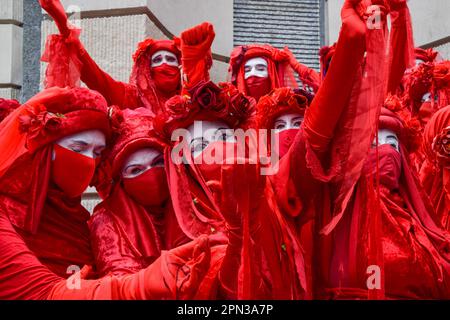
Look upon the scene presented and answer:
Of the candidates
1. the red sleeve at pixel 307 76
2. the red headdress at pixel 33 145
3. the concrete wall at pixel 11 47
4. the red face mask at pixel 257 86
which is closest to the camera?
the red headdress at pixel 33 145

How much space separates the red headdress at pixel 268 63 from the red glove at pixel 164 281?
1591 millimetres

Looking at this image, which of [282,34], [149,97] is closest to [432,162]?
[149,97]

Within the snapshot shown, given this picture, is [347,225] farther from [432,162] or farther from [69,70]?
[69,70]

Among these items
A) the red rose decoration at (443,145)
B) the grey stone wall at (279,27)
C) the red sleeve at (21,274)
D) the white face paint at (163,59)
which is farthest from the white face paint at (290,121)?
the grey stone wall at (279,27)

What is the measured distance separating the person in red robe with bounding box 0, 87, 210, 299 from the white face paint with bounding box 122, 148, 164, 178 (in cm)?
11

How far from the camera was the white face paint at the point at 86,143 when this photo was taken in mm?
3084

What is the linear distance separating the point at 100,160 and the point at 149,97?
919 millimetres

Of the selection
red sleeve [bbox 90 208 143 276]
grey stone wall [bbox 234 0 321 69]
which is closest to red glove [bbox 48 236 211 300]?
red sleeve [bbox 90 208 143 276]

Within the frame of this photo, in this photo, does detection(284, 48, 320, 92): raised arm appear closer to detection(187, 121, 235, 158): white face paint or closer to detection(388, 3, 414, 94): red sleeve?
detection(388, 3, 414, 94): red sleeve

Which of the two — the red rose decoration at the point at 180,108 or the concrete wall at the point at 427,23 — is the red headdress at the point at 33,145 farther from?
the concrete wall at the point at 427,23

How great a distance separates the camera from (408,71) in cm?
421

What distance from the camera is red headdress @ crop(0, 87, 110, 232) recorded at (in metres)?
3.00

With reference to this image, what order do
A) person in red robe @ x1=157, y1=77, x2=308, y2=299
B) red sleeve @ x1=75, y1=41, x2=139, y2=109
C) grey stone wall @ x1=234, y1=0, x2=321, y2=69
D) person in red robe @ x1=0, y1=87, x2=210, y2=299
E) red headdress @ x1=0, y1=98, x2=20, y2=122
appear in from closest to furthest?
person in red robe @ x1=157, y1=77, x2=308, y2=299 < person in red robe @ x1=0, y1=87, x2=210, y2=299 < red headdress @ x1=0, y1=98, x2=20, y2=122 < red sleeve @ x1=75, y1=41, x2=139, y2=109 < grey stone wall @ x1=234, y1=0, x2=321, y2=69

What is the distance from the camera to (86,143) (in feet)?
10.2
